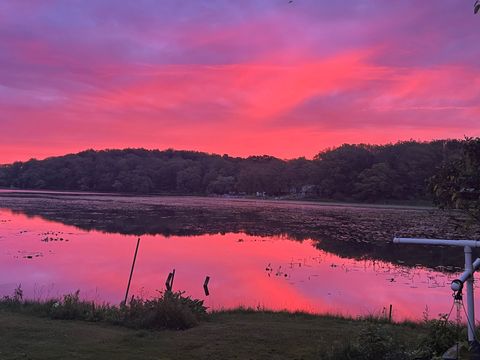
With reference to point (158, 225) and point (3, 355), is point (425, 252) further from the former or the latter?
point (3, 355)

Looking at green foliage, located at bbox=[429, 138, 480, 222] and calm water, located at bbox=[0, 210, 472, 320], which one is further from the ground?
green foliage, located at bbox=[429, 138, 480, 222]

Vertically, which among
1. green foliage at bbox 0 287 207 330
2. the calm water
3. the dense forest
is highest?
the dense forest

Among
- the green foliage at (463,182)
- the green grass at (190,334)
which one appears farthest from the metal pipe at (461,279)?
the green grass at (190,334)

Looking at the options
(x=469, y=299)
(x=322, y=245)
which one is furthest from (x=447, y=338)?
(x=322, y=245)

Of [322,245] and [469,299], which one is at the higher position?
[469,299]

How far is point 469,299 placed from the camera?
4.63 m

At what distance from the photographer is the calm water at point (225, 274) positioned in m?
14.0

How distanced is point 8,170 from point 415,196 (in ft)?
425

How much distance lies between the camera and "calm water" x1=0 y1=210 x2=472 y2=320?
14.0 meters

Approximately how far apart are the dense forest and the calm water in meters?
70.0

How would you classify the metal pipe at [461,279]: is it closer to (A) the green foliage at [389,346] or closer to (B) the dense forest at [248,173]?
(A) the green foliage at [389,346]

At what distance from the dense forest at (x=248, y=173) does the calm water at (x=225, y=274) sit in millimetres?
70018

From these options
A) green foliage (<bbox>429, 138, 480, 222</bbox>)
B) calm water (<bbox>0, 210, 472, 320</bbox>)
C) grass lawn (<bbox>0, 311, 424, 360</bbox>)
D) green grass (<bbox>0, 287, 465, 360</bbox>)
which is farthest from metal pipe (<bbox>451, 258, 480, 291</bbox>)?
calm water (<bbox>0, 210, 472, 320</bbox>)

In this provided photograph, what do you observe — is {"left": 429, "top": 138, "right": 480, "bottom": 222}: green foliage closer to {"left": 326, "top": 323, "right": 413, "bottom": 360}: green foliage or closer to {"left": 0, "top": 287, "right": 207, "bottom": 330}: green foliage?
{"left": 326, "top": 323, "right": 413, "bottom": 360}: green foliage
